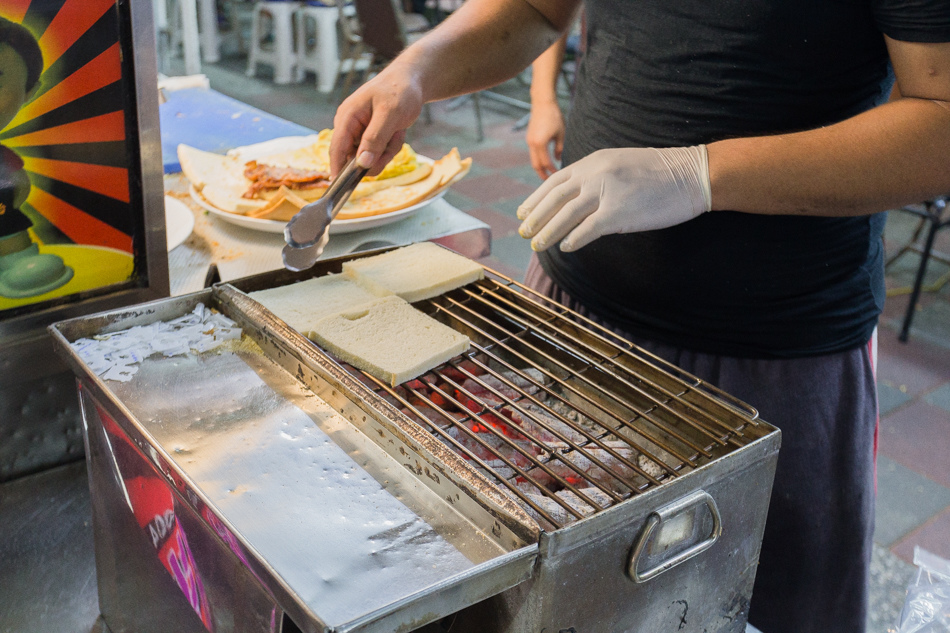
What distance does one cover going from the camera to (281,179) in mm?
2037

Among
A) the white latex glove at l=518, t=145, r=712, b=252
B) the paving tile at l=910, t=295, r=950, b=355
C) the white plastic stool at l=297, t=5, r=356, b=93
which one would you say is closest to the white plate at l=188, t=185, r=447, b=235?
the white latex glove at l=518, t=145, r=712, b=252

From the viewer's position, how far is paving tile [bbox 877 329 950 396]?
3769 millimetres

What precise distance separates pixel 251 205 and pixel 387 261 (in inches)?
23.4

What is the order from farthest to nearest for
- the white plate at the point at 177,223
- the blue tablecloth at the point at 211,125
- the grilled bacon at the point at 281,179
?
the blue tablecloth at the point at 211,125
the grilled bacon at the point at 281,179
the white plate at the point at 177,223

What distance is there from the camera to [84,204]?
134 centimetres

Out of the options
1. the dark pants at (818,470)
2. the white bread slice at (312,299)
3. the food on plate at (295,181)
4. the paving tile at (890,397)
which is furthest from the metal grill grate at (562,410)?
the paving tile at (890,397)

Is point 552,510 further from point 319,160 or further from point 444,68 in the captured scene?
point 319,160

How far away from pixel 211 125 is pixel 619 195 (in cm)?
198

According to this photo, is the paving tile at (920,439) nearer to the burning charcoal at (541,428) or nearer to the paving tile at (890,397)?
the paving tile at (890,397)

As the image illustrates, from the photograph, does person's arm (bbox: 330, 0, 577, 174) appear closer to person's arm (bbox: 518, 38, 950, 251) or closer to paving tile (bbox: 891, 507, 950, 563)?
person's arm (bbox: 518, 38, 950, 251)

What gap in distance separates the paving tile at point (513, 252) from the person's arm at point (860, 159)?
3.35m

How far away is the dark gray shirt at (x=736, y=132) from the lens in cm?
131

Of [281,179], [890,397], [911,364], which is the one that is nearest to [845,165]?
[281,179]

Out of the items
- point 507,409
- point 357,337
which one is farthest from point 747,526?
point 357,337
